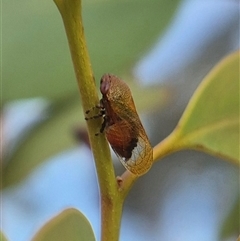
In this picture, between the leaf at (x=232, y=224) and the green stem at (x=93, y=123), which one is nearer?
the green stem at (x=93, y=123)

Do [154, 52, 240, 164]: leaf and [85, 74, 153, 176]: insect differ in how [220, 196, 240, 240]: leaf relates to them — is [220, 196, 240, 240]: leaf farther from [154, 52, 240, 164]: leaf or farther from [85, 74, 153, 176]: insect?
[85, 74, 153, 176]: insect

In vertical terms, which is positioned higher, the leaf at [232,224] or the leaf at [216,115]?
the leaf at [216,115]

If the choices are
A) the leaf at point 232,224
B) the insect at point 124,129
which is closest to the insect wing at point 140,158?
the insect at point 124,129

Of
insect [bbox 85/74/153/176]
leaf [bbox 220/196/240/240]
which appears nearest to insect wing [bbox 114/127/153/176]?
insect [bbox 85/74/153/176]

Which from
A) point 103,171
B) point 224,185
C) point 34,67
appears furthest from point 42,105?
point 224,185

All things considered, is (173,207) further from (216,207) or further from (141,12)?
(141,12)

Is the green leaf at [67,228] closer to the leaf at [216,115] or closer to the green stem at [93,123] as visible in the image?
the green stem at [93,123]
